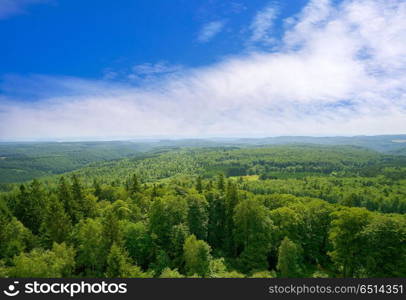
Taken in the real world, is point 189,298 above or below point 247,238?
above

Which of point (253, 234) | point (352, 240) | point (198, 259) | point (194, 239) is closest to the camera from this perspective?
point (198, 259)

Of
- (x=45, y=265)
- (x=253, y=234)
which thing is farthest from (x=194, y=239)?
(x=45, y=265)

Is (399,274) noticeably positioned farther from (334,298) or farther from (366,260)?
(334,298)

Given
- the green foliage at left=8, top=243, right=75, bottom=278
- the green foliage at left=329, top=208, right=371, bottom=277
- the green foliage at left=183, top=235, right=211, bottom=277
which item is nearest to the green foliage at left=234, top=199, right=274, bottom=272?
the green foliage at left=183, top=235, right=211, bottom=277

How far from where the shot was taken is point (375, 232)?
84.8 ft

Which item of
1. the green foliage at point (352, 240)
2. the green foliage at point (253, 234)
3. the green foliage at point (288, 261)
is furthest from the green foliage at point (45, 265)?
the green foliage at point (352, 240)

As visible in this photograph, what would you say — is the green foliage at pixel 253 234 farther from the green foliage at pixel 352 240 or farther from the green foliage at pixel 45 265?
the green foliage at pixel 45 265

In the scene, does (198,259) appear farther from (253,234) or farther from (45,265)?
(45,265)

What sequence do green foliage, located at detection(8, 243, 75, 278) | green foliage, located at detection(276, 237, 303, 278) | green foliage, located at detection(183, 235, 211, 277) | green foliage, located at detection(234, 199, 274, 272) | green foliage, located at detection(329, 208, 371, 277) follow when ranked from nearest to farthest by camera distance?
green foliage, located at detection(8, 243, 75, 278)
green foliage, located at detection(183, 235, 211, 277)
green foliage, located at detection(329, 208, 371, 277)
green foliage, located at detection(276, 237, 303, 278)
green foliage, located at detection(234, 199, 274, 272)

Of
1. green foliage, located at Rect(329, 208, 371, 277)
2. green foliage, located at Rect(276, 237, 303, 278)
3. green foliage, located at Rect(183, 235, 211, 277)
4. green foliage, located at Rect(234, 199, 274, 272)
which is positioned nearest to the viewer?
green foliage, located at Rect(183, 235, 211, 277)

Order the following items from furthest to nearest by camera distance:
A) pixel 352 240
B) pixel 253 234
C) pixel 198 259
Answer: pixel 253 234
pixel 352 240
pixel 198 259

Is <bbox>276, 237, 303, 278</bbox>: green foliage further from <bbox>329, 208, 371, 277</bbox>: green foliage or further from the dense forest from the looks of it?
<bbox>329, 208, 371, 277</bbox>: green foliage

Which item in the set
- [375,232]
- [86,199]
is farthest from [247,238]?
[86,199]

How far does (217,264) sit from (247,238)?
6.75m
